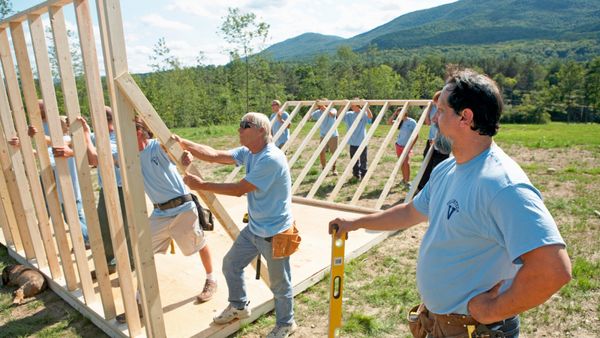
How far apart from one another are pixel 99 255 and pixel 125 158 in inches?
49.1

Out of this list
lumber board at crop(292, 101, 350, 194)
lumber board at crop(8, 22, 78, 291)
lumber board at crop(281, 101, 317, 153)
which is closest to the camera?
lumber board at crop(8, 22, 78, 291)

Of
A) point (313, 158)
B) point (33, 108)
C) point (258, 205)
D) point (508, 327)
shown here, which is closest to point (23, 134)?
point (33, 108)

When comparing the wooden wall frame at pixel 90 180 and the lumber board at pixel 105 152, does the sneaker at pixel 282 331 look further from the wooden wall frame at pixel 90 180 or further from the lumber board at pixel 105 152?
the lumber board at pixel 105 152

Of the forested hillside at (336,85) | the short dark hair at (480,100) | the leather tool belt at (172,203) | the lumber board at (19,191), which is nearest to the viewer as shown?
the short dark hair at (480,100)

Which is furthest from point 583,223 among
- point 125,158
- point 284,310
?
point 125,158

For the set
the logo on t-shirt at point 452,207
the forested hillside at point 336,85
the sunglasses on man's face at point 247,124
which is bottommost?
the forested hillside at point 336,85

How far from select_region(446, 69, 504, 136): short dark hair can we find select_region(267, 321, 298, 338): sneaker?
2585 mm

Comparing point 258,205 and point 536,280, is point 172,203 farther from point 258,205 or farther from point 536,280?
point 536,280

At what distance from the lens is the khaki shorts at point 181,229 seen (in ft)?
12.3

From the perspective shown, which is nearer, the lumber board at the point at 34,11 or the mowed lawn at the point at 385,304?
the lumber board at the point at 34,11

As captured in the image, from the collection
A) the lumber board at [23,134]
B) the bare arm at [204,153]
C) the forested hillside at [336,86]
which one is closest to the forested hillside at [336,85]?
the forested hillside at [336,86]

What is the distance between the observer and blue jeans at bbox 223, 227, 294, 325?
10.9ft

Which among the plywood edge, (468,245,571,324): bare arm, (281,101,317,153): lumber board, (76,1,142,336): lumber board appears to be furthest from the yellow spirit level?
(281,101,317,153): lumber board

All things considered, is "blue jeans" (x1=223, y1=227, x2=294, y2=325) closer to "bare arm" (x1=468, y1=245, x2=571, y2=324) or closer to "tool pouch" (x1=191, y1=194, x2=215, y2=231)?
"tool pouch" (x1=191, y1=194, x2=215, y2=231)
